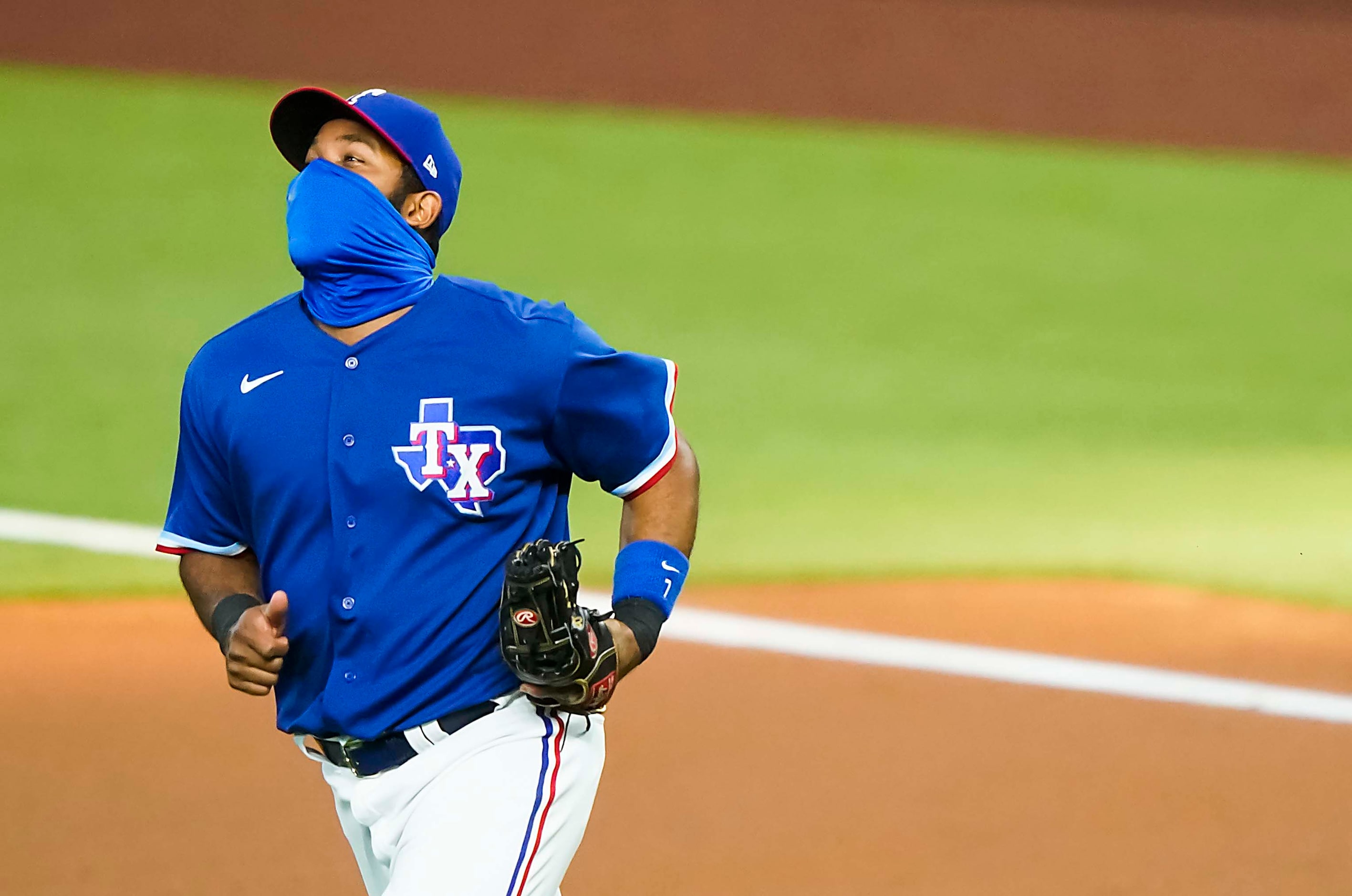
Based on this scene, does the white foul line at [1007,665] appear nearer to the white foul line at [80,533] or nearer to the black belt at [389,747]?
the white foul line at [80,533]

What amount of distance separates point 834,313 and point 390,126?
7.73 metres

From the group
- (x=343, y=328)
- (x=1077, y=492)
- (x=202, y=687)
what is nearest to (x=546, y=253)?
(x=1077, y=492)

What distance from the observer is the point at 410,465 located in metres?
2.98

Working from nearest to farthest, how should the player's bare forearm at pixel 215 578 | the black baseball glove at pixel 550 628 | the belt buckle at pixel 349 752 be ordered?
the black baseball glove at pixel 550 628 → the belt buckle at pixel 349 752 → the player's bare forearm at pixel 215 578

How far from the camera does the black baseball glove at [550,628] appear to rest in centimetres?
274

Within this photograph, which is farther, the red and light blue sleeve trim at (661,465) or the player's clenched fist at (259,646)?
the red and light blue sleeve trim at (661,465)

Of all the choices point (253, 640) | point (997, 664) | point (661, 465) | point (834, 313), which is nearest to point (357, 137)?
point (661, 465)

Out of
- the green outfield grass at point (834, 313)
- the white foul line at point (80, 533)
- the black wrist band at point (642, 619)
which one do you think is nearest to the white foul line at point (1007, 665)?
the green outfield grass at point (834, 313)

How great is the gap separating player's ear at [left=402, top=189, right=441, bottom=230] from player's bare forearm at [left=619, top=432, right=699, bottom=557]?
57 centimetres

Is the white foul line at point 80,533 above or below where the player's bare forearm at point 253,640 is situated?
below

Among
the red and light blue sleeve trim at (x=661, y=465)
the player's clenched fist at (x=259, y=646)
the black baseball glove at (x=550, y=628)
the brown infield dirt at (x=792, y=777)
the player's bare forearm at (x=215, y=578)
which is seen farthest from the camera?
the brown infield dirt at (x=792, y=777)

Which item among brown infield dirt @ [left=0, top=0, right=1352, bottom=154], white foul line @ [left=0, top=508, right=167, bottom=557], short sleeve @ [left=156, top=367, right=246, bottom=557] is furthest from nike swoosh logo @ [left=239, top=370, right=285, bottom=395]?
brown infield dirt @ [left=0, top=0, right=1352, bottom=154]

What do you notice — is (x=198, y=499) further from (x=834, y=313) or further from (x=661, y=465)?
(x=834, y=313)

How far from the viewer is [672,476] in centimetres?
316
